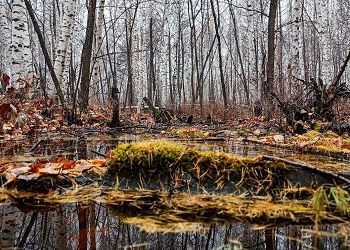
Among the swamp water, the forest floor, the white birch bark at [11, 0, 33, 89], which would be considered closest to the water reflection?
the swamp water

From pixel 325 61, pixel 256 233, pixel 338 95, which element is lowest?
pixel 256 233

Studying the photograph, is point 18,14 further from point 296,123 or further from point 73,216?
point 73,216

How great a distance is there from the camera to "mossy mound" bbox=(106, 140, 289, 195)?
2.34m

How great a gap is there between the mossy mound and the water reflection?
0.58 metres

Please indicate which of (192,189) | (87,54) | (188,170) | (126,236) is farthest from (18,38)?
(126,236)

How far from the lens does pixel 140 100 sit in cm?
1888

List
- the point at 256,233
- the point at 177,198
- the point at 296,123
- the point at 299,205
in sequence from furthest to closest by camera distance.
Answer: the point at 296,123 → the point at 177,198 → the point at 299,205 → the point at 256,233

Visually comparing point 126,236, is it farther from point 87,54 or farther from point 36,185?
point 87,54

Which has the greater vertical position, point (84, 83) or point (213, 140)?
point (84, 83)

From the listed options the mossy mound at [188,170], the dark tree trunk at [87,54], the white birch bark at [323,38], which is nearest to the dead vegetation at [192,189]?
the mossy mound at [188,170]

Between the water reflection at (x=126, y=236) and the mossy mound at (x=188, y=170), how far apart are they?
576mm

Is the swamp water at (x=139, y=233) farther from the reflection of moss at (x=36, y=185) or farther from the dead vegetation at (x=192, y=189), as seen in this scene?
the reflection of moss at (x=36, y=185)

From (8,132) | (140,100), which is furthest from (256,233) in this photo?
(140,100)

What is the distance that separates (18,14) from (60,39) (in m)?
1.81
